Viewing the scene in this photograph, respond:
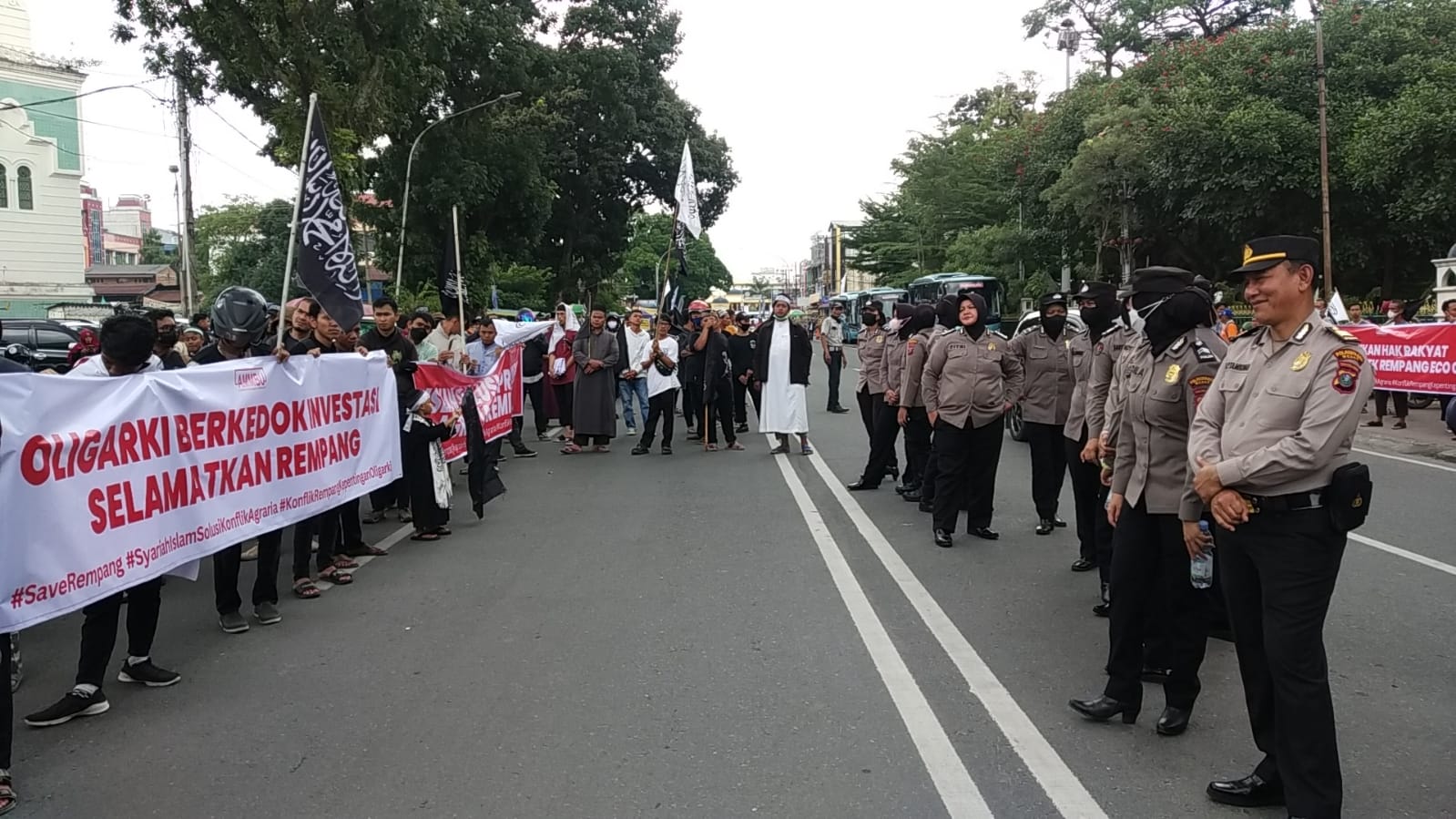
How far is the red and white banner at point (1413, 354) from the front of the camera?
46.6 feet

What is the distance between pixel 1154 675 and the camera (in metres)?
4.80

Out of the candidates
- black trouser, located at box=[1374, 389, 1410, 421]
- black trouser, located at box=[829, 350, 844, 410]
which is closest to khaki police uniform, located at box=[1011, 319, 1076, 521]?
black trouser, located at box=[1374, 389, 1410, 421]

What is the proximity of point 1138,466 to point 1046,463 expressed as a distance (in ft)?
12.1

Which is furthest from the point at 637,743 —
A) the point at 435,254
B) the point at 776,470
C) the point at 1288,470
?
the point at 435,254

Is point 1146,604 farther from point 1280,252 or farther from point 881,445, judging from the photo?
point 881,445

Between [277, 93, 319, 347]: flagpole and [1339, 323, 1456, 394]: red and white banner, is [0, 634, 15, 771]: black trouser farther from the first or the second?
[1339, 323, 1456, 394]: red and white banner

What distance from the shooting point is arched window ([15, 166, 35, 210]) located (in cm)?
4706

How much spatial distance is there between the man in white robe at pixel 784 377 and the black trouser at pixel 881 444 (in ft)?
8.33

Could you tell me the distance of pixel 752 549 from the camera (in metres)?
7.65

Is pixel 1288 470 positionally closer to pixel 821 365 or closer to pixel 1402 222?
pixel 1402 222

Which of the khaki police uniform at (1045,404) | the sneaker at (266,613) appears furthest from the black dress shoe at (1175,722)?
the sneaker at (266,613)

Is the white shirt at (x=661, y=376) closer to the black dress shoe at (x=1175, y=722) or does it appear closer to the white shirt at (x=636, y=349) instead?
the white shirt at (x=636, y=349)

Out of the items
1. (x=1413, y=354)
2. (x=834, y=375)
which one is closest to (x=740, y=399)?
(x=834, y=375)

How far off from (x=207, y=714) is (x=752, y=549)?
12.8 feet
